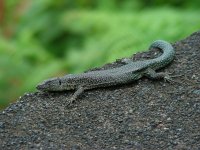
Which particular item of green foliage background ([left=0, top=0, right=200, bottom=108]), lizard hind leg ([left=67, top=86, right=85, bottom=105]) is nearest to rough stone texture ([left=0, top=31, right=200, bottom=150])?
lizard hind leg ([left=67, top=86, right=85, bottom=105])

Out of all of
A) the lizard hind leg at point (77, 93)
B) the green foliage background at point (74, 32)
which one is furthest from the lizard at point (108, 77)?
the green foliage background at point (74, 32)

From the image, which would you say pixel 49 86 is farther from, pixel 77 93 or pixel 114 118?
pixel 114 118

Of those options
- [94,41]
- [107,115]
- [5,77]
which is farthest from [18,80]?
[107,115]

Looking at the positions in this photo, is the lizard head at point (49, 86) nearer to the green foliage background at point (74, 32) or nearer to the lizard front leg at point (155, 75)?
the lizard front leg at point (155, 75)

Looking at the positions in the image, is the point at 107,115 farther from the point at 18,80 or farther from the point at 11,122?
the point at 18,80

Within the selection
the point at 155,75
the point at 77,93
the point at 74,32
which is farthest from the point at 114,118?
the point at 74,32

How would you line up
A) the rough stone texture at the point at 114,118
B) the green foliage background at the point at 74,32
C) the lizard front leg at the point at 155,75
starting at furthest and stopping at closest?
the green foliage background at the point at 74,32 < the lizard front leg at the point at 155,75 < the rough stone texture at the point at 114,118

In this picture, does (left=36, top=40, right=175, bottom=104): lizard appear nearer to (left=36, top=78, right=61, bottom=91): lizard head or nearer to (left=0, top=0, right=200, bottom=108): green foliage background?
(left=36, top=78, right=61, bottom=91): lizard head
